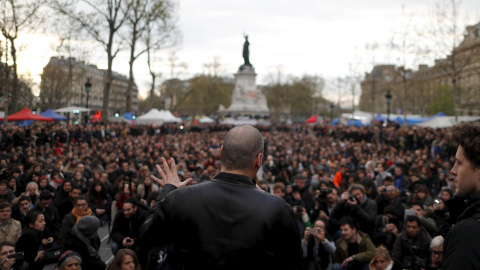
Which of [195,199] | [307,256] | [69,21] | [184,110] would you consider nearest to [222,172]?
[195,199]

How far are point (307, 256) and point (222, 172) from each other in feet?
11.8

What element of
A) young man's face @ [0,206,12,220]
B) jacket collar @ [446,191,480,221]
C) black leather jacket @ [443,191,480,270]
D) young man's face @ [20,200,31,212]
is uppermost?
jacket collar @ [446,191,480,221]

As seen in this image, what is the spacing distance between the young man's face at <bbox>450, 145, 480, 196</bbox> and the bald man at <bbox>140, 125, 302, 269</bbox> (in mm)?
868

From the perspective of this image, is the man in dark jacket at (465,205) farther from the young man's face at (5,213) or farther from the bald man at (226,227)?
the young man's face at (5,213)

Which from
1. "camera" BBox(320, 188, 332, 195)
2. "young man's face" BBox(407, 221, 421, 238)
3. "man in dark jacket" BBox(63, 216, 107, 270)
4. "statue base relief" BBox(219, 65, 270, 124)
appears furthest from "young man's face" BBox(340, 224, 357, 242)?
"statue base relief" BBox(219, 65, 270, 124)

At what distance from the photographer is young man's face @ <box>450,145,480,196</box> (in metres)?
2.08

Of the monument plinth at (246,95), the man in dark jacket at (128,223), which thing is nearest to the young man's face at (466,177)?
the man in dark jacket at (128,223)

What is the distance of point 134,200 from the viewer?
581 cm

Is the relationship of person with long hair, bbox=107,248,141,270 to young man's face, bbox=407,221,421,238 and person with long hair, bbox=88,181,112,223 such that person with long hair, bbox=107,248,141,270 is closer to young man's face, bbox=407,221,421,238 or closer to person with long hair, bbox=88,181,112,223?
young man's face, bbox=407,221,421,238

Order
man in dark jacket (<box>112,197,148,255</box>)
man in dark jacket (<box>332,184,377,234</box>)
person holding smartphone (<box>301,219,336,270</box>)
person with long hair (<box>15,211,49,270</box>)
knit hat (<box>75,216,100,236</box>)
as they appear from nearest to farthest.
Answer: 1. person with long hair (<box>15,211,49,270</box>)
2. knit hat (<box>75,216,100,236</box>)
3. person holding smartphone (<box>301,219,336,270</box>)
4. man in dark jacket (<box>112,197,148,255</box>)
5. man in dark jacket (<box>332,184,377,234</box>)

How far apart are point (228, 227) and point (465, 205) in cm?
119

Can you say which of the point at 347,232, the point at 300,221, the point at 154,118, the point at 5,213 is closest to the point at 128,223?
the point at 5,213

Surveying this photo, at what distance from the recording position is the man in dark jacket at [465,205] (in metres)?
1.74

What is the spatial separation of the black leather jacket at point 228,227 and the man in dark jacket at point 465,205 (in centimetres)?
67
